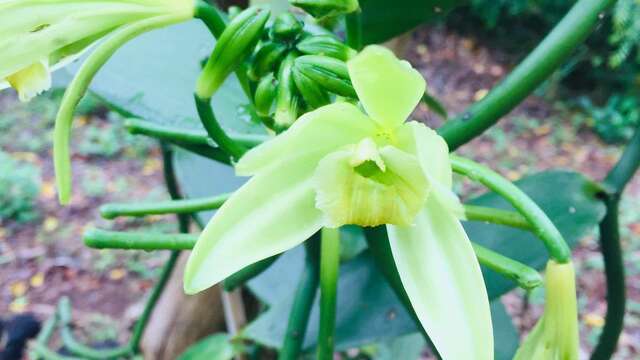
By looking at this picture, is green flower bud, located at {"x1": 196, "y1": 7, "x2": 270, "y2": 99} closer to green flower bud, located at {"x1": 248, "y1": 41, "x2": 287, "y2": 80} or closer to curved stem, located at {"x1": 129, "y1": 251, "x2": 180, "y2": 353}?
green flower bud, located at {"x1": 248, "y1": 41, "x2": 287, "y2": 80}

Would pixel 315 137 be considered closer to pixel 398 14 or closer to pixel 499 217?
pixel 499 217

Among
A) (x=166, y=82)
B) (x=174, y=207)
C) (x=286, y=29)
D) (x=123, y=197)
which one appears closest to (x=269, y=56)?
(x=286, y=29)

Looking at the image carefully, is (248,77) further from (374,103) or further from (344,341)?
(344,341)

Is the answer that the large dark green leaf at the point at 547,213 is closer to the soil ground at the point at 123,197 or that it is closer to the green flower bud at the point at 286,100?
the green flower bud at the point at 286,100

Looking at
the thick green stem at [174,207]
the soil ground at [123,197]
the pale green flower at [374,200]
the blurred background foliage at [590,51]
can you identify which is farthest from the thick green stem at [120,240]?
the blurred background foliage at [590,51]

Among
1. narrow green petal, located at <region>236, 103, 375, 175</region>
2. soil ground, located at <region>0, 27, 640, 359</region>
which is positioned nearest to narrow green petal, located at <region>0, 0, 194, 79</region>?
narrow green petal, located at <region>236, 103, 375, 175</region>
